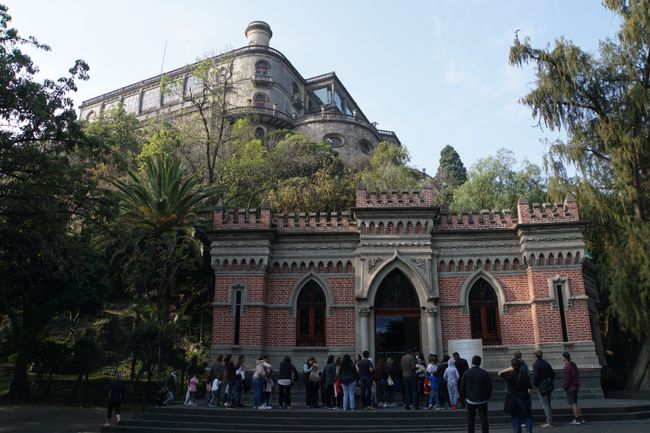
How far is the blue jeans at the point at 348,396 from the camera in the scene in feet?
48.3

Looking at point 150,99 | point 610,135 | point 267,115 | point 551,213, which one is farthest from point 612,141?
point 150,99

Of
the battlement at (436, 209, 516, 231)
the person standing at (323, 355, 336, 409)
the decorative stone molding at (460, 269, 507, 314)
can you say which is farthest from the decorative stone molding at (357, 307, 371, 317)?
the battlement at (436, 209, 516, 231)

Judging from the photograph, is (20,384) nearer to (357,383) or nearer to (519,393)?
(357,383)

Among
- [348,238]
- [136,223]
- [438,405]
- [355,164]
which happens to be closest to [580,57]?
[348,238]

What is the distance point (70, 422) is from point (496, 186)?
29.2 m

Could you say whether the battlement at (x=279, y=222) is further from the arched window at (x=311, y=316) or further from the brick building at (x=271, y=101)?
the brick building at (x=271, y=101)

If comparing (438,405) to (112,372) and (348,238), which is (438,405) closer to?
(348,238)

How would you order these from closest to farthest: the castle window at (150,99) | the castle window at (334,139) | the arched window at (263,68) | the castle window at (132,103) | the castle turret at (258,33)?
the castle window at (334,139) < the arched window at (263,68) < the castle turret at (258,33) < the castle window at (150,99) < the castle window at (132,103)

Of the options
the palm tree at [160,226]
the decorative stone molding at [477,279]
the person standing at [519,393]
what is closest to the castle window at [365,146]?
the palm tree at [160,226]

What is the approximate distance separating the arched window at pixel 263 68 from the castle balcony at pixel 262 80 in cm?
86

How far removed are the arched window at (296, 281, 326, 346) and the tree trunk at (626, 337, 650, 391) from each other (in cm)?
1185

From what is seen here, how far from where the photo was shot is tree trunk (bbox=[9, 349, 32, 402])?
18.6 meters

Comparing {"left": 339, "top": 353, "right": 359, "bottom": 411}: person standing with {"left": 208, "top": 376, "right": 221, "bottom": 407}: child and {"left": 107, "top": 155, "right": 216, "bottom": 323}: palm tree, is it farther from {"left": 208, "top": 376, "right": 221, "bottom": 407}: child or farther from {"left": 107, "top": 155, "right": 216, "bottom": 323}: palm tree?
{"left": 107, "top": 155, "right": 216, "bottom": 323}: palm tree

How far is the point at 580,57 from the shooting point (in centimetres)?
2125
